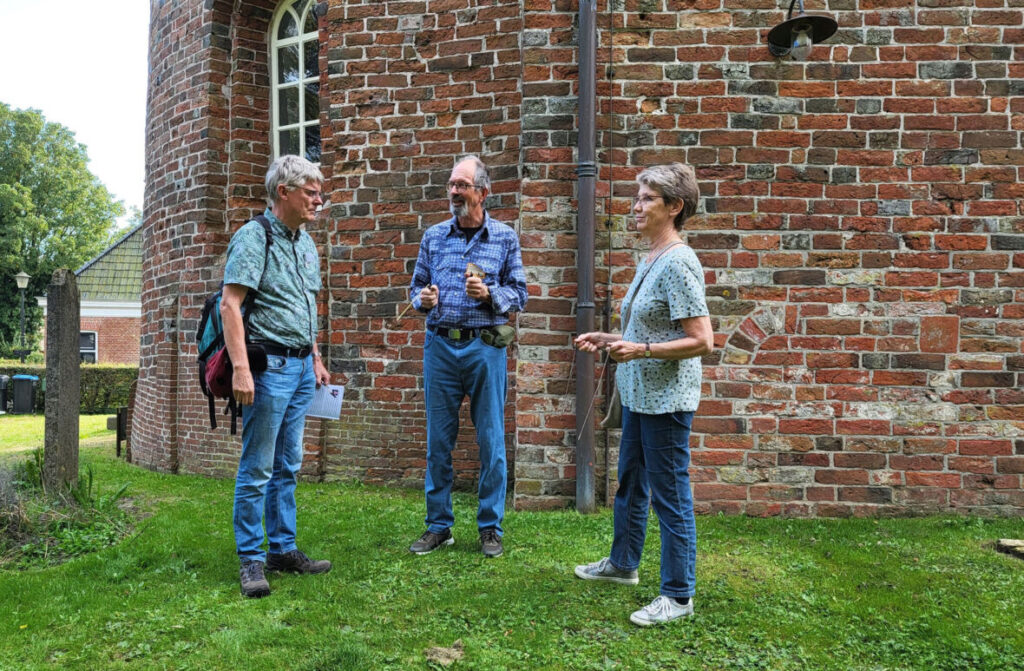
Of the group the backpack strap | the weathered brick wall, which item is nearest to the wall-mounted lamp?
the weathered brick wall

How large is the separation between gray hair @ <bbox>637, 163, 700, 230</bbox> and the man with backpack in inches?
63.3

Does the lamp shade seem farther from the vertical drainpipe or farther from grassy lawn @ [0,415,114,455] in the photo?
grassy lawn @ [0,415,114,455]

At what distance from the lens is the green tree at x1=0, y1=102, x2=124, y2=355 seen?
34500 mm

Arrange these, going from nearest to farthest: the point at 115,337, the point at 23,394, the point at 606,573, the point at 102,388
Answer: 1. the point at 606,573
2. the point at 23,394
3. the point at 102,388
4. the point at 115,337

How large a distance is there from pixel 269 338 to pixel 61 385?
2.81 meters

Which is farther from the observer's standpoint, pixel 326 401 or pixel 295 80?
pixel 295 80

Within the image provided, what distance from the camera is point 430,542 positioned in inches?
155

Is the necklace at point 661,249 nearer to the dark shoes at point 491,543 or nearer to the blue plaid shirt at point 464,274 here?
the blue plaid shirt at point 464,274

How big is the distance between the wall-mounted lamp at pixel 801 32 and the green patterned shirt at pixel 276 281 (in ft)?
10.9

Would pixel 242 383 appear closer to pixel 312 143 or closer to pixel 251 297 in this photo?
pixel 251 297

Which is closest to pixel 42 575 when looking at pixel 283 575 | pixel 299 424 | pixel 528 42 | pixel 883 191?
Result: pixel 283 575

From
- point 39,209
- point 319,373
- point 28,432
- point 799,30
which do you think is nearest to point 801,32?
point 799,30

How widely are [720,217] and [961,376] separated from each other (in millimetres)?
1915

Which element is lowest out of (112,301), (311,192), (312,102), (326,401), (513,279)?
(326,401)
